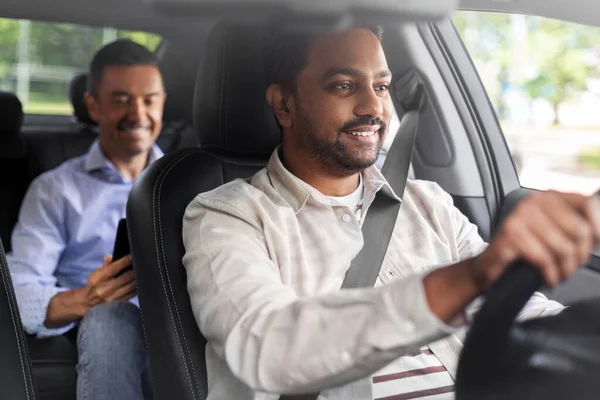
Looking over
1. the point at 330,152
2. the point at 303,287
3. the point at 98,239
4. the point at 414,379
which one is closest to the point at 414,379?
the point at 414,379

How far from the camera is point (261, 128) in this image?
6.39 ft

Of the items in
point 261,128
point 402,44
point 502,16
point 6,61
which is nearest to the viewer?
point 502,16

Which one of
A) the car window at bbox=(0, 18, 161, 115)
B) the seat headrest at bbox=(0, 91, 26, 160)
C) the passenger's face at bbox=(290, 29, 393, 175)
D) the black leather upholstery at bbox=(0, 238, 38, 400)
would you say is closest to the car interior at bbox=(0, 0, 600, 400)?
the black leather upholstery at bbox=(0, 238, 38, 400)

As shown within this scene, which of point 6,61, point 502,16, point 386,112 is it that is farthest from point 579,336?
point 6,61

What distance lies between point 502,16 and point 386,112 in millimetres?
423

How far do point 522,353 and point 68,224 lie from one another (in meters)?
1.85

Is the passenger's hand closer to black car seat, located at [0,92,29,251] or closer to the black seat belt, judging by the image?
the black seat belt

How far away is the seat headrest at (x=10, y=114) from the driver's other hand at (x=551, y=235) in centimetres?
259

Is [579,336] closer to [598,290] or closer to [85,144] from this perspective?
[598,290]

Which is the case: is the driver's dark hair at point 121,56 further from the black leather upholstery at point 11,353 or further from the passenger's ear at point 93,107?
the black leather upholstery at point 11,353

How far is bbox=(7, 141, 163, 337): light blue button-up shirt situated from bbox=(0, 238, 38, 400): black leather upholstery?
0.64 metres

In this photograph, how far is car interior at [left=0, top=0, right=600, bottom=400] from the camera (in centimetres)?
132

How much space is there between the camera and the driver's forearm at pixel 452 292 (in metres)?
1.01

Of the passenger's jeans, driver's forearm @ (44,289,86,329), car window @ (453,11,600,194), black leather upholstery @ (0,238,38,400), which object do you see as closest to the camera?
car window @ (453,11,600,194)
